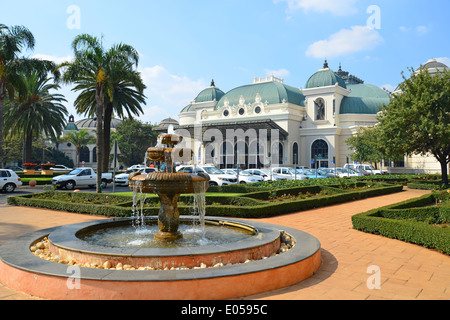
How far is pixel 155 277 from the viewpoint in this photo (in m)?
4.08

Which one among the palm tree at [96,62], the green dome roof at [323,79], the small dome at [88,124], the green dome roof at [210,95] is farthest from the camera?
the small dome at [88,124]

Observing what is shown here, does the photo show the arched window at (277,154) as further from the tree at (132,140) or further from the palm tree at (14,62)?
the palm tree at (14,62)

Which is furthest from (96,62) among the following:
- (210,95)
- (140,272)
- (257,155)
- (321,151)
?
(210,95)

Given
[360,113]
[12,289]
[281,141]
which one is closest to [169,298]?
[12,289]

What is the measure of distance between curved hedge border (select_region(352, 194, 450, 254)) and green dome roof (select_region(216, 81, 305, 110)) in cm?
4329

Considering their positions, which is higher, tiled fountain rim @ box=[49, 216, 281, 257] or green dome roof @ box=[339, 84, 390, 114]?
green dome roof @ box=[339, 84, 390, 114]

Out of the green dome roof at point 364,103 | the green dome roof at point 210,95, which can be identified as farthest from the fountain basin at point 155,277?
the green dome roof at point 210,95

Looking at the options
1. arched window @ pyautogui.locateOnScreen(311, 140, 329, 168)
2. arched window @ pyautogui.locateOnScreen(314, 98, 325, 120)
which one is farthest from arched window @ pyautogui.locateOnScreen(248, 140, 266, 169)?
arched window @ pyautogui.locateOnScreen(314, 98, 325, 120)

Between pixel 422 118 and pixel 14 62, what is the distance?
28.0 meters

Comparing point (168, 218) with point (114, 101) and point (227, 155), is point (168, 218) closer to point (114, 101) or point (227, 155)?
point (114, 101)

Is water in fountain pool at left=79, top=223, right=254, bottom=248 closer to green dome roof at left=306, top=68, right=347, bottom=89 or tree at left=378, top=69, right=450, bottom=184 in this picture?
tree at left=378, top=69, right=450, bottom=184

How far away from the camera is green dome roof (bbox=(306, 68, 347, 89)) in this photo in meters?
51.6

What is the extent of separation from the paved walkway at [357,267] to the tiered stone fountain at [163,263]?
0.95 ft

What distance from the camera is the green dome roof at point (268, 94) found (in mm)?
53656
